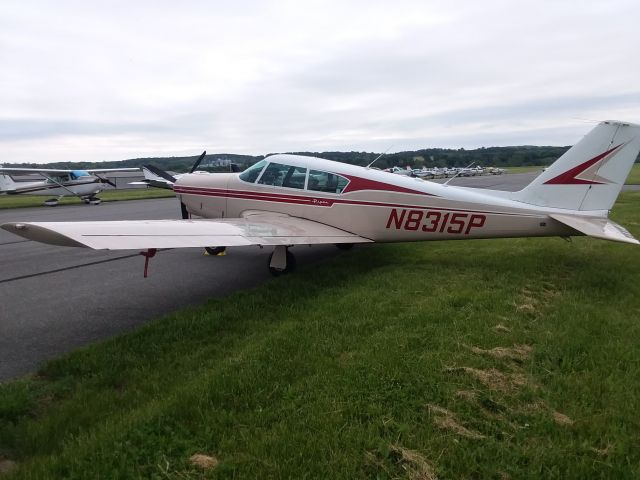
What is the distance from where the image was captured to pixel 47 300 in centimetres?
662

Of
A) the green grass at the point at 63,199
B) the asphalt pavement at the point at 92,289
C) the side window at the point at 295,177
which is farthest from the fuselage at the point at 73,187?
the side window at the point at 295,177

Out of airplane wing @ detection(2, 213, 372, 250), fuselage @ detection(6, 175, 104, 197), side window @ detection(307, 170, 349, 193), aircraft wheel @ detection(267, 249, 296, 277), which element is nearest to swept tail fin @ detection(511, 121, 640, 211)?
airplane wing @ detection(2, 213, 372, 250)

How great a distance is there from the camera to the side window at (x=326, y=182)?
8.05 meters

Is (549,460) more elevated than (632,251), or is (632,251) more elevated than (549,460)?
(549,460)

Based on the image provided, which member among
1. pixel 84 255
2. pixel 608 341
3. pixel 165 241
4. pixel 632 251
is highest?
pixel 165 241

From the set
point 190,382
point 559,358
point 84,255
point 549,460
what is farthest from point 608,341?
point 84,255

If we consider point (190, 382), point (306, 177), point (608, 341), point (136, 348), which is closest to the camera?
point (190, 382)

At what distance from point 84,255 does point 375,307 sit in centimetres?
800

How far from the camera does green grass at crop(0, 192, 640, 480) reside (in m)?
2.65

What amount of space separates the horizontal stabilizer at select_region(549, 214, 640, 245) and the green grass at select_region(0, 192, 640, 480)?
0.69 metres

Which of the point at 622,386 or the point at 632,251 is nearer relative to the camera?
the point at 622,386

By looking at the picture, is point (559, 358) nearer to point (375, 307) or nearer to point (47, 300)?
point (375, 307)

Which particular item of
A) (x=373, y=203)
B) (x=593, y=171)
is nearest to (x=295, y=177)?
(x=373, y=203)

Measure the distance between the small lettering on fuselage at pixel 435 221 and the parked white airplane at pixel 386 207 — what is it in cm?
2
